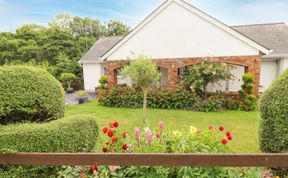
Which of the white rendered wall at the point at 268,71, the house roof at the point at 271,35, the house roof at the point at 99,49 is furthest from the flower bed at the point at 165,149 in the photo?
the house roof at the point at 99,49

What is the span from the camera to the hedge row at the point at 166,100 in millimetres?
9760

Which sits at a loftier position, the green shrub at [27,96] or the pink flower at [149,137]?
the green shrub at [27,96]

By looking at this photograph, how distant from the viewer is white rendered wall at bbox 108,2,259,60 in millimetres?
10328

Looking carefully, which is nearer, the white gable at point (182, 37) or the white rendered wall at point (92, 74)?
the white gable at point (182, 37)

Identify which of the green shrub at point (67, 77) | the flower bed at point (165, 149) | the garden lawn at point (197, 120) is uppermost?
the green shrub at point (67, 77)

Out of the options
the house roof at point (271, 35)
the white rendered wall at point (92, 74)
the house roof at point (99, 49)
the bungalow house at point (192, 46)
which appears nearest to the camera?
the bungalow house at point (192, 46)

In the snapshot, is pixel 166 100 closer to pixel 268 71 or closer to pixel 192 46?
pixel 192 46

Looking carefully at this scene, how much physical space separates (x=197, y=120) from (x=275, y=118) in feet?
17.1

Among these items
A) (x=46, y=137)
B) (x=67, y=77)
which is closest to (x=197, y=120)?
(x=46, y=137)

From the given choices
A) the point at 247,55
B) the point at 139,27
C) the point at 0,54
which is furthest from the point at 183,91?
the point at 0,54

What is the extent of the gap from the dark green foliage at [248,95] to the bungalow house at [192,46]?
0.61 metres

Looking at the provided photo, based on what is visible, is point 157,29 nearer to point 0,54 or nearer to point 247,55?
point 247,55

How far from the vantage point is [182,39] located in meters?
10.9

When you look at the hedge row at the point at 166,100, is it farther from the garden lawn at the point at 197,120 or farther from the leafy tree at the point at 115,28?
the leafy tree at the point at 115,28
